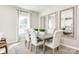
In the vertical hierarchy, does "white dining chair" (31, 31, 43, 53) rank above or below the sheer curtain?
below

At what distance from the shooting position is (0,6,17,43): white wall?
179cm

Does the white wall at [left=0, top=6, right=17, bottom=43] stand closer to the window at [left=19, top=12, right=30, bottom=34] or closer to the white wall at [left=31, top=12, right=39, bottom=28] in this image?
the window at [left=19, top=12, right=30, bottom=34]

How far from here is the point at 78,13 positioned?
2326mm

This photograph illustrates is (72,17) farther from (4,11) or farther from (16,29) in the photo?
(4,11)

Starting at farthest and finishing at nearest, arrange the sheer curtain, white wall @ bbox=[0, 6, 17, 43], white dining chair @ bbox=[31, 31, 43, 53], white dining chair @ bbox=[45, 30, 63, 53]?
1. white dining chair @ bbox=[31, 31, 43, 53]
2. white dining chair @ bbox=[45, 30, 63, 53]
3. the sheer curtain
4. white wall @ bbox=[0, 6, 17, 43]

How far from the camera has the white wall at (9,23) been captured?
1.79m

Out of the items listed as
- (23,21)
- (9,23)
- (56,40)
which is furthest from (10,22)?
(56,40)

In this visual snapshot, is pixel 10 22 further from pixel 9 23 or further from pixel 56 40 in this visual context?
pixel 56 40

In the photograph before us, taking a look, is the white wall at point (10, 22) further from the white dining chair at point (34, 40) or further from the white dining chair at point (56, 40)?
the white dining chair at point (56, 40)

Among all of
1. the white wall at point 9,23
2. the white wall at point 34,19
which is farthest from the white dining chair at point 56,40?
the white wall at point 9,23

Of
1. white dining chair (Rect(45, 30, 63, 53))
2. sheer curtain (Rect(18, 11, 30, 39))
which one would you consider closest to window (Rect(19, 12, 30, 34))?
sheer curtain (Rect(18, 11, 30, 39))

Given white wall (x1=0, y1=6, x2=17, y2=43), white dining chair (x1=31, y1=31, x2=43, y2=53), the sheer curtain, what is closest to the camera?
white wall (x1=0, y1=6, x2=17, y2=43)

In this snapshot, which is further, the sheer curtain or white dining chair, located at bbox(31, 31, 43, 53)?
white dining chair, located at bbox(31, 31, 43, 53)

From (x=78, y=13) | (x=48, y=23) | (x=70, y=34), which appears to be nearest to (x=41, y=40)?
(x=48, y=23)
